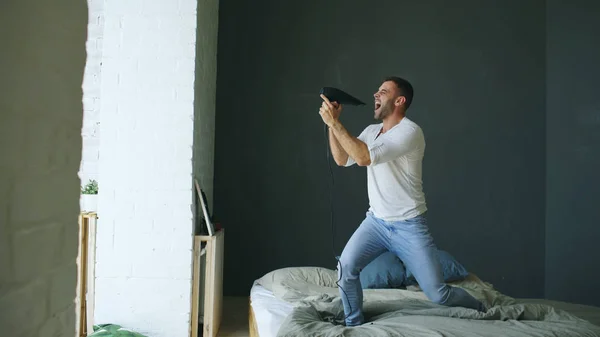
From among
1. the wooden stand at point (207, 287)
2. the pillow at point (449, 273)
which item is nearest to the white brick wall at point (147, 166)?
the wooden stand at point (207, 287)

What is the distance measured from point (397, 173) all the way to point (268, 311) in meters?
0.91

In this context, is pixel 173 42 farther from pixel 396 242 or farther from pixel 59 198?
pixel 59 198

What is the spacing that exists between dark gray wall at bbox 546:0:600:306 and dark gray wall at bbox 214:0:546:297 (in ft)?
0.34

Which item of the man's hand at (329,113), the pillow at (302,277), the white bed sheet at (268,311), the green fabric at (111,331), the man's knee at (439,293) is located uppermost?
the man's hand at (329,113)

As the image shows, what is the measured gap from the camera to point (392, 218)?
7.49 ft

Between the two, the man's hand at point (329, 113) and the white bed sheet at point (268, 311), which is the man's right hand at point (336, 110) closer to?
the man's hand at point (329, 113)

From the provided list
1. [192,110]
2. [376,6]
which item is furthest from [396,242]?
[376,6]

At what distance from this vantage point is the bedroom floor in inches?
120

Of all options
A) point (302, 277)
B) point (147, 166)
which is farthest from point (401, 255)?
point (147, 166)

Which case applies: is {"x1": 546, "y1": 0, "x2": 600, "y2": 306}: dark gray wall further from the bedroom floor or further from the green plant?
the green plant

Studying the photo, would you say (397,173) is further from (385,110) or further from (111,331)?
(111,331)

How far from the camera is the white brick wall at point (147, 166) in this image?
2762 millimetres

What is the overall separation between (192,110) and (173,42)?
1.29 feet

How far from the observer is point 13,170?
70 centimetres
